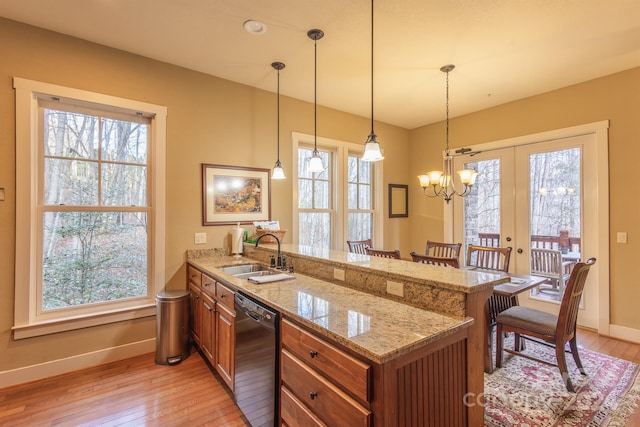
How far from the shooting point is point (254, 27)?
2533mm

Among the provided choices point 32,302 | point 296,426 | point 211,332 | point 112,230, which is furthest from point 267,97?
point 296,426

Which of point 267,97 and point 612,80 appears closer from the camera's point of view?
point 612,80

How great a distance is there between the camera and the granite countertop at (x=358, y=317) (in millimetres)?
1191

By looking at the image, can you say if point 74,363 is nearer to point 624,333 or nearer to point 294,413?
point 294,413

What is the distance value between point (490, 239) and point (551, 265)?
95cm

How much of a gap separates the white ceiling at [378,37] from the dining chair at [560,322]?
1952 mm

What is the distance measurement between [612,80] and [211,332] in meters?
4.90

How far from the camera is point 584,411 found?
6.89ft

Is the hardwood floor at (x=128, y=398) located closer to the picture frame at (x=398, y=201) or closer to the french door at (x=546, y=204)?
the french door at (x=546, y=204)

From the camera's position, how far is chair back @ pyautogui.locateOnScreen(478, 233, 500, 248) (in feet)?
14.4

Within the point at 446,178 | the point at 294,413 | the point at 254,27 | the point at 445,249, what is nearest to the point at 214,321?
the point at 294,413

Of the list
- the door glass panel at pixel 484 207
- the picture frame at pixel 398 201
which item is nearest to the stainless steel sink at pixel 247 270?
the picture frame at pixel 398 201

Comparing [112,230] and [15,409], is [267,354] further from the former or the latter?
[112,230]

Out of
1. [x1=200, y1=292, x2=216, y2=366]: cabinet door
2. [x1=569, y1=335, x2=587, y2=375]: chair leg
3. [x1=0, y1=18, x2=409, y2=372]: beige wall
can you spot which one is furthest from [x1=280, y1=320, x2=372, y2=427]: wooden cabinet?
[x1=569, y1=335, x2=587, y2=375]: chair leg
